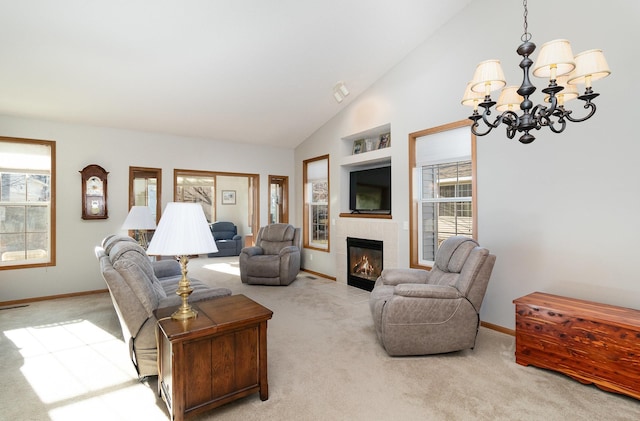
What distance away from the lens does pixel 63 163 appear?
4770mm

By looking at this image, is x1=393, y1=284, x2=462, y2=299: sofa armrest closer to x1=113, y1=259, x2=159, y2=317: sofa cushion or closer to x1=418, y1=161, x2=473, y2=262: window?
x1=418, y1=161, x2=473, y2=262: window

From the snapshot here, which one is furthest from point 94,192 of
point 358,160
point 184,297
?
point 358,160

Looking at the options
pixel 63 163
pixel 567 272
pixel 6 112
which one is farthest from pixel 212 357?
pixel 6 112

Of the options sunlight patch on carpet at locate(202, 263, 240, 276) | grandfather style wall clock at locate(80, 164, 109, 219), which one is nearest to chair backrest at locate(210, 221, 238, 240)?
sunlight patch on carpet at locate(202, 263, 240, 276)

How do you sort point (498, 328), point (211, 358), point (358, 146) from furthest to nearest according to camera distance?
point (358, 146)
point (498, 328)
point (211, 358)

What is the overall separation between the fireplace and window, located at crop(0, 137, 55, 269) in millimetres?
4510

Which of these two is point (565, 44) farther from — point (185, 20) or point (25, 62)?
point (25, 62)

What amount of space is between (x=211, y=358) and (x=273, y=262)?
342cm

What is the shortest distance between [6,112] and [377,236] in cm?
545

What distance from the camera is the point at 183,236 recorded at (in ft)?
6.32

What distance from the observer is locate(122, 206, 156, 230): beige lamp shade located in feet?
14.1

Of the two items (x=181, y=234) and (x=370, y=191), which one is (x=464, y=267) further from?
(x=370, y=191)

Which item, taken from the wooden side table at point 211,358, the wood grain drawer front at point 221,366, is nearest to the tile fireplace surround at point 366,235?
the wooden side table at point 211,358

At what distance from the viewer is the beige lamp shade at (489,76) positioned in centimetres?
202
